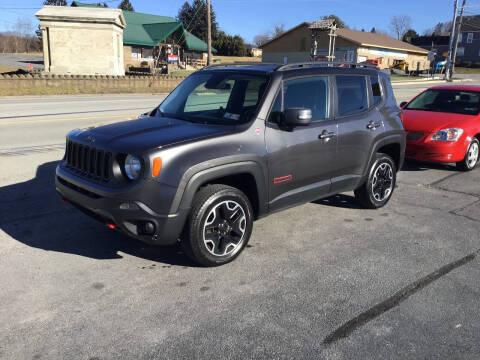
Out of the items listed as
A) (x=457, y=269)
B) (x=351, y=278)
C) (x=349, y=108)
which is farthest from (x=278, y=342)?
(x=349, y=108)

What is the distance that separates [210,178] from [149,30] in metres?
50.8

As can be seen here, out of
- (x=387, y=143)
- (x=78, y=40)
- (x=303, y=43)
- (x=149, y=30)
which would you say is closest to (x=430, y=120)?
(x=387, y=143)

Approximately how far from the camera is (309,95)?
4.78m

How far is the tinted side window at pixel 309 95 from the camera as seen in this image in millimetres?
4555

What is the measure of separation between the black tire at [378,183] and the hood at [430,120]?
94.3 inches

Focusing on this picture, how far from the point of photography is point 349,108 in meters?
5.26

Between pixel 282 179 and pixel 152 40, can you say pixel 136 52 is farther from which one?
pixel 282 179

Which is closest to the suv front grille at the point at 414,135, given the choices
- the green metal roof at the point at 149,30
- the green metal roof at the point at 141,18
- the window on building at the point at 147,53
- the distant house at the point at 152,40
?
the distant house at the point at 152,40

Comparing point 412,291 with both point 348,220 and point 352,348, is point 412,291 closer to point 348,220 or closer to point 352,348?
point 352,348

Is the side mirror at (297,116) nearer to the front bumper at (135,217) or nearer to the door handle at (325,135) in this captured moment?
the door handle at (325,135)

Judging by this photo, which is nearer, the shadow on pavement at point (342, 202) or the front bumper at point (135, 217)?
the front bumper at point (135, 217)

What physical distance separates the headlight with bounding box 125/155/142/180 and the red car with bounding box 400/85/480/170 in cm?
598

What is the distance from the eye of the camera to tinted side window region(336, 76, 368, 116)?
202 inches

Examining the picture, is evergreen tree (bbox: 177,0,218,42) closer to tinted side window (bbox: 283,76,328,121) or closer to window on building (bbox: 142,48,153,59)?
window on building (bbox: 142,48,153,59)
